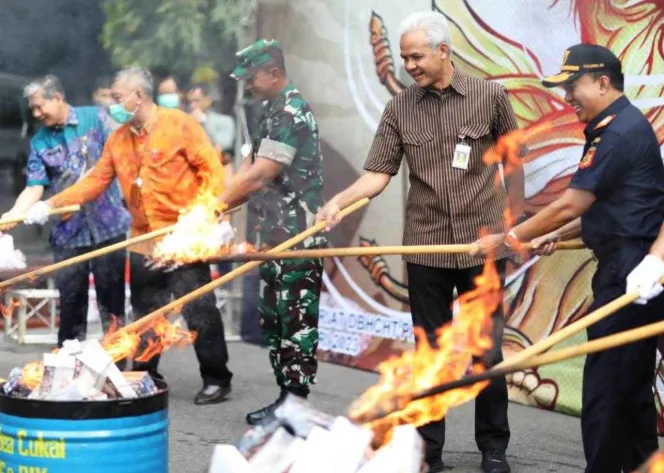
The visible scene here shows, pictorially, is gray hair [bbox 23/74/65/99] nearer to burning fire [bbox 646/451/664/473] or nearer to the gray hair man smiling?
the gray hair man smiling

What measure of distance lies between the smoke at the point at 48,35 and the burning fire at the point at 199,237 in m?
3.30

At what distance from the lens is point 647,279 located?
14.9 feet

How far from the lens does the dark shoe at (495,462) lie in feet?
19.6

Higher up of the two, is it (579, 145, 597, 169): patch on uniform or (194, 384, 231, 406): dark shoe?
(579, 145, 597, 169): patch on uniform

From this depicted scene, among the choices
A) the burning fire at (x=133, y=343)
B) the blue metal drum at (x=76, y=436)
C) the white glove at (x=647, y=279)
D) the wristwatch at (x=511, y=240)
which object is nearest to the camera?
the blue metal drum at (x=76, y=436)

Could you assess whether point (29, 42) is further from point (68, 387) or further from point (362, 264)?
point (68, 387)

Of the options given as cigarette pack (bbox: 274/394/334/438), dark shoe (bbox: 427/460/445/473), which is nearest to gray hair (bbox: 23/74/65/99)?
dark shoe (bbox: 427/460/445/473)

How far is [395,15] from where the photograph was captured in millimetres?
8352

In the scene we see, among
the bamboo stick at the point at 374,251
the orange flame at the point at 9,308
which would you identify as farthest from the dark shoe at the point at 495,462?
the orange flame at the point at 9,308

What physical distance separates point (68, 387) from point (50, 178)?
14.0ft

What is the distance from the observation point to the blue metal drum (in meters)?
4.16

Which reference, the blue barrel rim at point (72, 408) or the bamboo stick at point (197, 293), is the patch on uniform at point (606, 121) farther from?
the blue barrel rim at point (72, 408)

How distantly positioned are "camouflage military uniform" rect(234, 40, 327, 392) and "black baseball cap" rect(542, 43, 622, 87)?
1900mm

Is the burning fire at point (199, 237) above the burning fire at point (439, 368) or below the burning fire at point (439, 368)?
above
